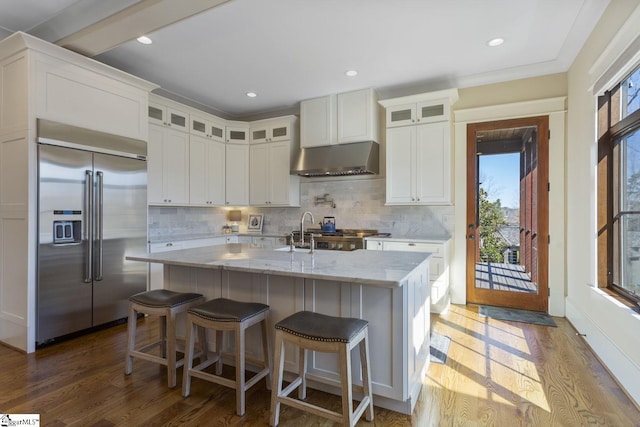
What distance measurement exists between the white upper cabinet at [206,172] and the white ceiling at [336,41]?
78 cm

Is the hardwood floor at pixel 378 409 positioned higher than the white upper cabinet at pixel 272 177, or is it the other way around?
the white upper cabinet at pixel 272 177

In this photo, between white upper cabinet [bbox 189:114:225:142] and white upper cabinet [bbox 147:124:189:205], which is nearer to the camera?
white upper cabinet [bbox 147:124:189:205]

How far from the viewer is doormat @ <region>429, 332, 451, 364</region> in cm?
261

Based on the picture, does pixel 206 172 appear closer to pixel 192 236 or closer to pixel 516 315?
pixel 192 236

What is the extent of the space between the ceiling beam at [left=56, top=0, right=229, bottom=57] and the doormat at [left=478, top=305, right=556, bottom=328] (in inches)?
157

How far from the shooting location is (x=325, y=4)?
8.41 feet

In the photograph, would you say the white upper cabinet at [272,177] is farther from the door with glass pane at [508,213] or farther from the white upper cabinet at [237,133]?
the door with glass pane at [508,213]

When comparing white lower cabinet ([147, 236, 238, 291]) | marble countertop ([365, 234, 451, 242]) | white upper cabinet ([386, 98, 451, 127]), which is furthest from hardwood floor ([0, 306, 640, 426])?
white upper cabinet ([386, 98, 451, 127])

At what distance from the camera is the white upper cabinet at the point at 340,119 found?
4281 millimetres

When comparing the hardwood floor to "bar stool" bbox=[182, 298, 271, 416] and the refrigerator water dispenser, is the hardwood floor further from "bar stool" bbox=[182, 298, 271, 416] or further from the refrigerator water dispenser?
the refrigerator water dispenser

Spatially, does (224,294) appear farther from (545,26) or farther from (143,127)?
(545,26)

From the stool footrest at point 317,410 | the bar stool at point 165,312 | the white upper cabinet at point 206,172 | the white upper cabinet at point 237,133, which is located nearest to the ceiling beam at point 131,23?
the white upper cabinet at point 206,172

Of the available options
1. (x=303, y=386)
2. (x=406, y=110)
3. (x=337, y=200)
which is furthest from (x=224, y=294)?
(x=406, y=110)

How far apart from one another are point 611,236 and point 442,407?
199cm
